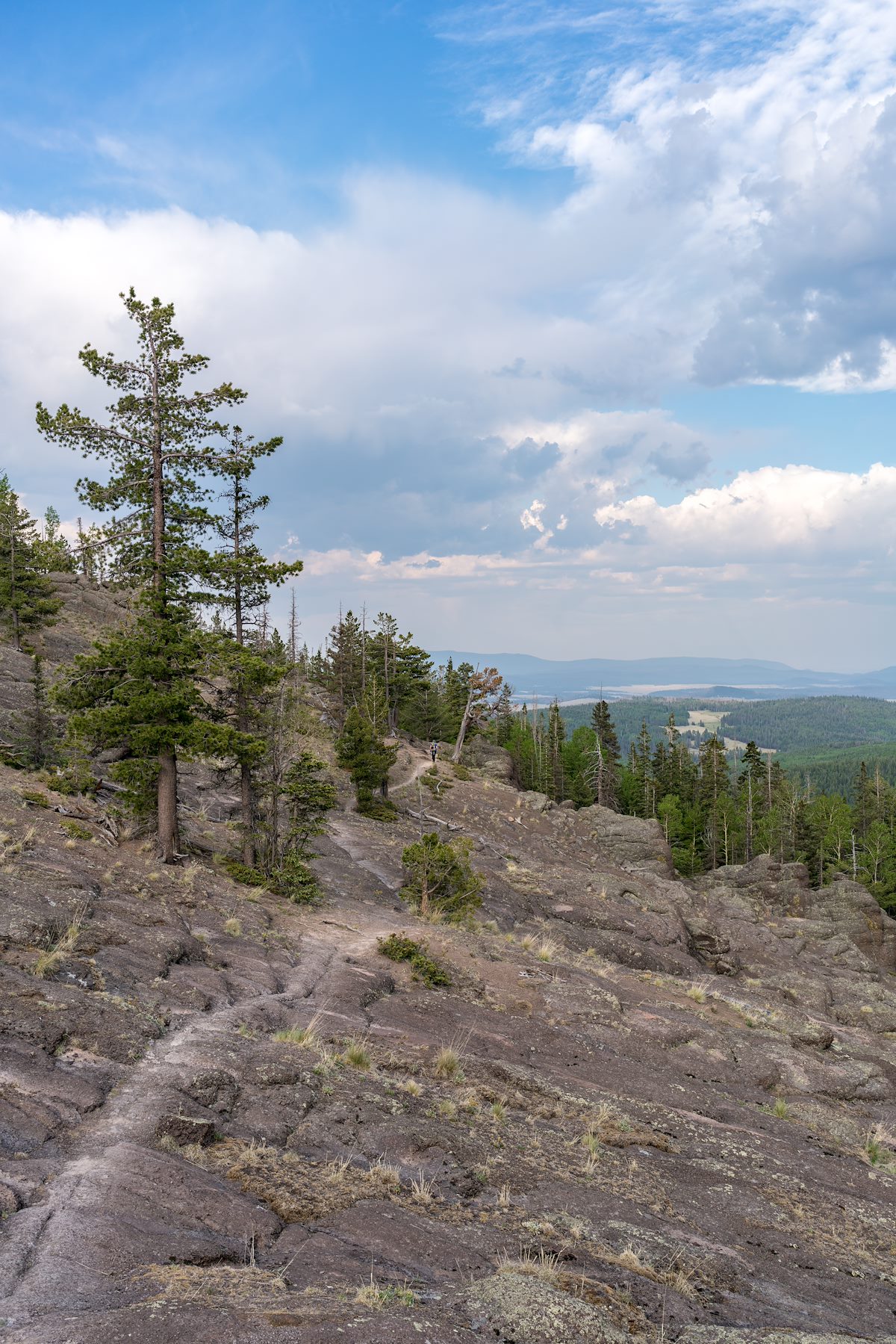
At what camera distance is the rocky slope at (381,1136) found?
6.05 m

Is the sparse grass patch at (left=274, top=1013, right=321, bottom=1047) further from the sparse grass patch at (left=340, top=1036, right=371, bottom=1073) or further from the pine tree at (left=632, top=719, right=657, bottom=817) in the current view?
the pine tree at (left=632, top=719, right=657, bottom=817)

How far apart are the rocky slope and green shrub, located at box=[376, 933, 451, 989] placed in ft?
1.06

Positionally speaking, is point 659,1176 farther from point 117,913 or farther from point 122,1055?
point 117,913

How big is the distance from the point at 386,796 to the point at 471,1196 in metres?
42.8

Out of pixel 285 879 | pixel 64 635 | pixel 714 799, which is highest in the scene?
pixel 64 635

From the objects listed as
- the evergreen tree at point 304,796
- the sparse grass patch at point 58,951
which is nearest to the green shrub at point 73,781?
the evergreen tree at point 304,796

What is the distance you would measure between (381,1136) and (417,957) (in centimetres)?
981

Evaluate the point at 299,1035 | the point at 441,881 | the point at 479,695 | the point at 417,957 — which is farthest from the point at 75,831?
the point at 479,695

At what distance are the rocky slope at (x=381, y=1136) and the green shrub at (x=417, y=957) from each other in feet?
1.06

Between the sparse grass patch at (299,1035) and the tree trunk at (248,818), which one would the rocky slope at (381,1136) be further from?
the tree trunk at (248,818)

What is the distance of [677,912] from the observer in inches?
1649

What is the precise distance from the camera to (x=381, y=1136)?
379 inches

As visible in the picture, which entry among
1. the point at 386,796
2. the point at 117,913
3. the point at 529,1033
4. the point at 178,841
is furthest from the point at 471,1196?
the point at 386,796

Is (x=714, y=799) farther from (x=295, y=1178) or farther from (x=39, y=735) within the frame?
(x=295, y=1178)
